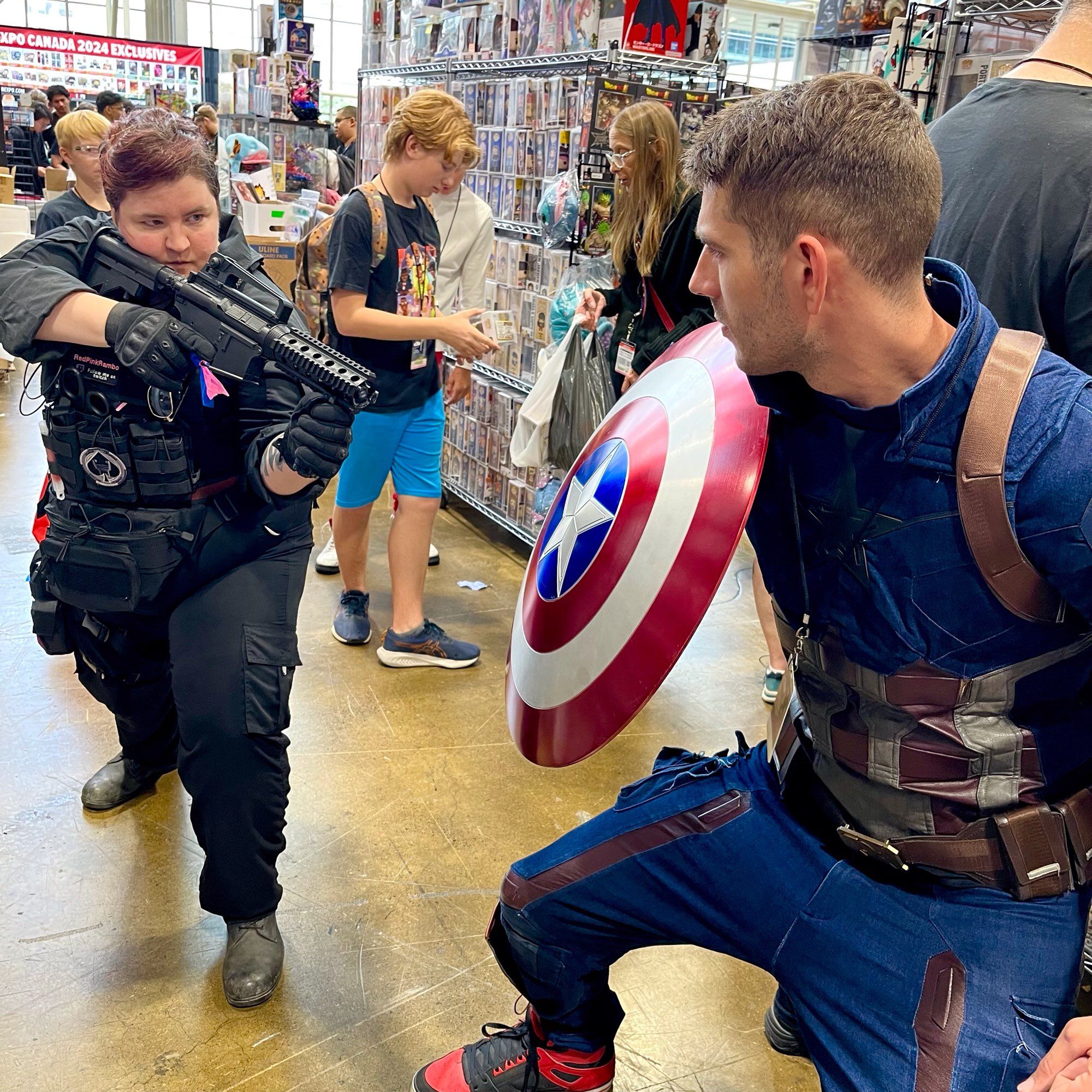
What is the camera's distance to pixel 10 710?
288cm

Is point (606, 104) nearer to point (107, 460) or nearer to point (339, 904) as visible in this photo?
point (107, 460)

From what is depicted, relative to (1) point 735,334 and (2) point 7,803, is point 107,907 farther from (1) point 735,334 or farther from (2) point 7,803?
(1) point 735,334

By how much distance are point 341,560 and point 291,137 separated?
7.24 meters

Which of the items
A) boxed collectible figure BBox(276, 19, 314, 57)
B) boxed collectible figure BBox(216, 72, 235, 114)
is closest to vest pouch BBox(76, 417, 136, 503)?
boxed collectible figure BBox(276, 19, 314, 57)

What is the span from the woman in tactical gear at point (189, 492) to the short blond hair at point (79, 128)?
254cm

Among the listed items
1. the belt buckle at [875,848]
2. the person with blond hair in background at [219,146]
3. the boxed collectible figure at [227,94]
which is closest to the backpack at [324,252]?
the belt buckle at [875,848]

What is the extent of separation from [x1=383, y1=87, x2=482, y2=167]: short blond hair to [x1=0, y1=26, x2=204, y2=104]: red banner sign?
42.2ft

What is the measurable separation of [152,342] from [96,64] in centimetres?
1506

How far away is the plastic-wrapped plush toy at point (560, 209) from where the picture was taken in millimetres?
3723

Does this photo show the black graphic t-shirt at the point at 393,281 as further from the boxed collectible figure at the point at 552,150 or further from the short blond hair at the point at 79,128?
the short blond hair at the point at 79,128

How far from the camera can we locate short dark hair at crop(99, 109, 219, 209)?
1729mm

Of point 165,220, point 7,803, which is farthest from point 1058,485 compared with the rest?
point 7,803

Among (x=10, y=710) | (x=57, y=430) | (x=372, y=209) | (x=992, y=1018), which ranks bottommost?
(x=10, y=710)

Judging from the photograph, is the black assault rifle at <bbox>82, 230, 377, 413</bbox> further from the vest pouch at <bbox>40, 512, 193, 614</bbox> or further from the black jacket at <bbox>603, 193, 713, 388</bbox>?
the black jacket at <bbox>603, 193, 713, 388</bbox>
